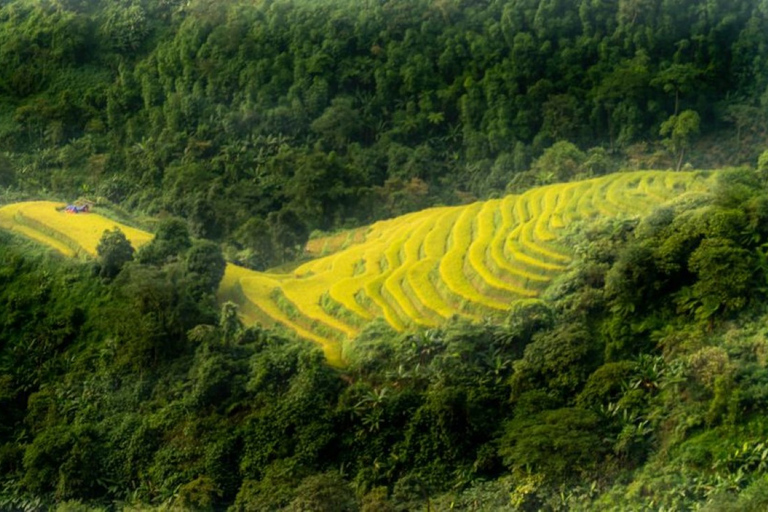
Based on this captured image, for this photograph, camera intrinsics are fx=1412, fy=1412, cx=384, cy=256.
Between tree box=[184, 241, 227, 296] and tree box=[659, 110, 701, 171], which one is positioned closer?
tree box=[184, 241, 227, 296]

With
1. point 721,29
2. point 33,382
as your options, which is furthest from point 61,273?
point 721,29

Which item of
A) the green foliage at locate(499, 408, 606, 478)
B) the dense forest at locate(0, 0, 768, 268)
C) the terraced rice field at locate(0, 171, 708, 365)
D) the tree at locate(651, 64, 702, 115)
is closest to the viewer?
the green foliage at locate(499, 408, 606, 478)

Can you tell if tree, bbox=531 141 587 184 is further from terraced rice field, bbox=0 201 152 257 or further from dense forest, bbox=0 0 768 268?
terraced rice field, bbox=0 201 152 257

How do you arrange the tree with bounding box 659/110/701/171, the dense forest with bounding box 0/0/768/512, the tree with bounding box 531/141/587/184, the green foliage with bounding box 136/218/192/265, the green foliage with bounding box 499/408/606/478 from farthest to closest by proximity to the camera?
the tree with bounding box 659/110/701/171, the tree with bounding box 531/141/587/184, the green foliage with bounding box 136/218/192/265, the dense forest with bounding box 0/0/768/512, the green foliage with bounding box 499/408/606/478

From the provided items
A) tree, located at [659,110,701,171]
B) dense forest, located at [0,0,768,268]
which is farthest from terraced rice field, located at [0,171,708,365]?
tree, located at [659,110,701,171]

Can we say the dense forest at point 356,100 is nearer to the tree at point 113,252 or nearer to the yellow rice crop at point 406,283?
the yellow rice crop at point 406,283

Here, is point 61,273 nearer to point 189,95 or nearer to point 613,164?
point 189,95
